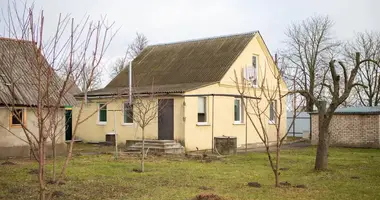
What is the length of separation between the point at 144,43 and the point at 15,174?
45.7 m

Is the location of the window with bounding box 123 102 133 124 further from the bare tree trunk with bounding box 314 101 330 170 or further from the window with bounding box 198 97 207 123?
the bare tree trunk with bounding box 314 101 330 170

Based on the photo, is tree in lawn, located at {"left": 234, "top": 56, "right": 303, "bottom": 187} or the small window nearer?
tree in lawn, located at {"left": 234, "top": 56, "right": 303, "bottom": 187}

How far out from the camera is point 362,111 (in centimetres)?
2741

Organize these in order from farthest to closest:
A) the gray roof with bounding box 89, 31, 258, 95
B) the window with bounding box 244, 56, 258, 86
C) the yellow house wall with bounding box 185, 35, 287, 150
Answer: the window with bounding box 244, 56, 258, 86 < the gray roof with bounding box 89, 31, 258, 95 < the yellow house wall with bounding box 185, 35, 287, 150

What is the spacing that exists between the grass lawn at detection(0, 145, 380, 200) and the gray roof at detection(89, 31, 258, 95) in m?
9.36

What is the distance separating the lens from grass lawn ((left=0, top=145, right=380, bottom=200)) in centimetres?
1075

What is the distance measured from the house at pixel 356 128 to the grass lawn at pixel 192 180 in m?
8.78

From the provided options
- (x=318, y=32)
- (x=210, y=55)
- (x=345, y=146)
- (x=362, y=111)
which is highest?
(x=318, y=32)

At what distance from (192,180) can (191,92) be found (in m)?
11.0

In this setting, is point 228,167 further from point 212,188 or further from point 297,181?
point 212,188

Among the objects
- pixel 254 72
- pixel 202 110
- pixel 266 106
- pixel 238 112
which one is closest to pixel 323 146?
pixel 266 106

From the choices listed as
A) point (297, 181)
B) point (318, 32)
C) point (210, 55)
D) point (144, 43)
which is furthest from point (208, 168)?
point (144, 43)

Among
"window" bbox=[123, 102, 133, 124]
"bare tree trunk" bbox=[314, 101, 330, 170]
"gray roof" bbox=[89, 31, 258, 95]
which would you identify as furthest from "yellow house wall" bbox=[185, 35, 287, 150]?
"bare tree trunk" bbox=[314, 101, 330, 170]

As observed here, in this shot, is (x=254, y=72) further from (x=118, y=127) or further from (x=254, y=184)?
(x=254, y=184)
